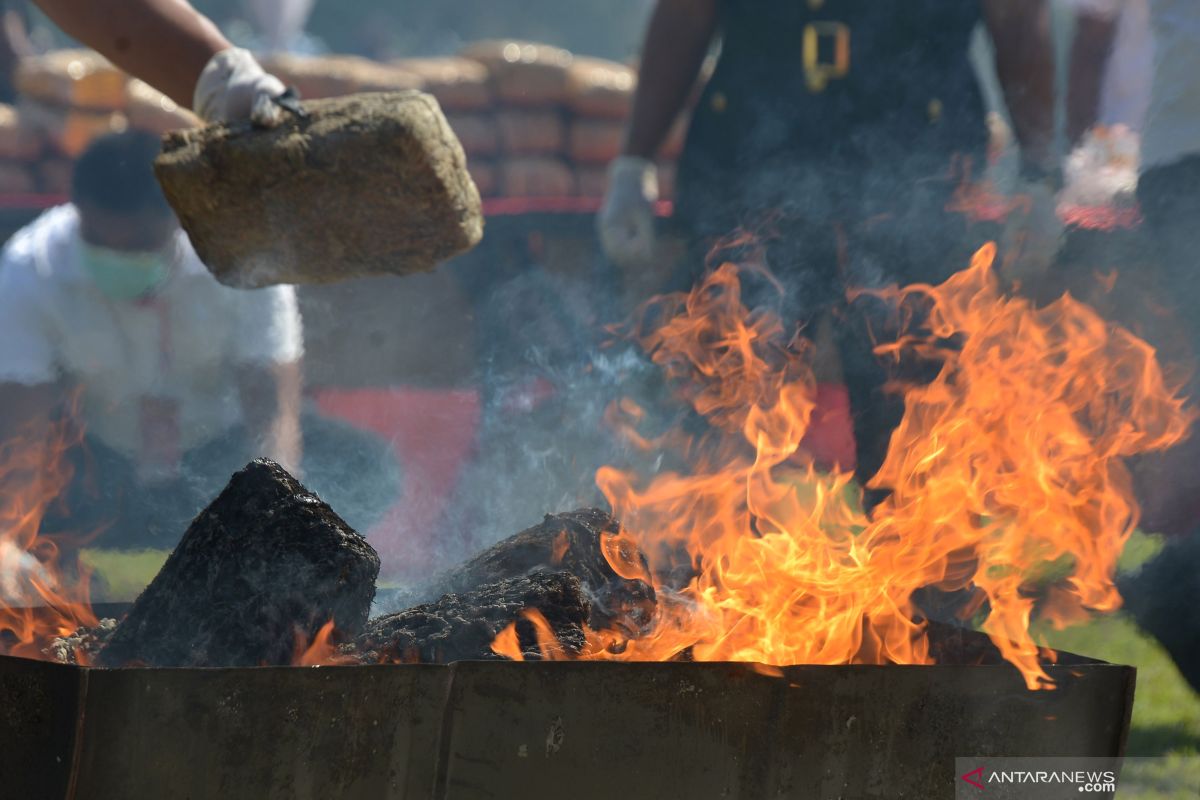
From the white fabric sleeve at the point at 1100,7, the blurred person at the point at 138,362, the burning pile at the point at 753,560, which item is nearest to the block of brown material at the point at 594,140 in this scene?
the blurred person at the point at 138,362

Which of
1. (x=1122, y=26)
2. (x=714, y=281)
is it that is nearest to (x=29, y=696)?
(x=714, y=281)

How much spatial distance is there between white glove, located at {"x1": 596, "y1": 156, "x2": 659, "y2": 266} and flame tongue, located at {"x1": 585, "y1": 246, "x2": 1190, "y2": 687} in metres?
0.83

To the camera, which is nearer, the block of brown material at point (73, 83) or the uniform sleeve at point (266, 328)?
the uniform sleeve at point (266, 328)

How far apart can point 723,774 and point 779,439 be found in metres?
1.41

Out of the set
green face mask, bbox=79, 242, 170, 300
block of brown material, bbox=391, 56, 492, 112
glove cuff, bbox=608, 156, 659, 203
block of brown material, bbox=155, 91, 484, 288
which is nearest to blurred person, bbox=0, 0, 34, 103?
block of brown material, bbox=391, 56, 492, 112

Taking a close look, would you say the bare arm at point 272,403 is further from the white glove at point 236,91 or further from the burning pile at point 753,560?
the white glove at point 236,91

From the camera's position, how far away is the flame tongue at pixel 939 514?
235cm

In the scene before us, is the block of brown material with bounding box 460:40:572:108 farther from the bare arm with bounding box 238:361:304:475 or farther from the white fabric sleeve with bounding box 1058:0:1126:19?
the white fabric sleeve with bounding box 1058:0:1126:19

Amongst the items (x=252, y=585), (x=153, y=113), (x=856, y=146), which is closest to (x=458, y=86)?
(x=153, y=113)

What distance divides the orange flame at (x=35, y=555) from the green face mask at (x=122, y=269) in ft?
2.30

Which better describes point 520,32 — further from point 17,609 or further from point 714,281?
point 17,609

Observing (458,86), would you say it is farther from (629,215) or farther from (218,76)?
(218,76)

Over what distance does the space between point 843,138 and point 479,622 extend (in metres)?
2.56

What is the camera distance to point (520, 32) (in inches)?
610
